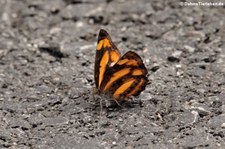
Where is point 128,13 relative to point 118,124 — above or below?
above

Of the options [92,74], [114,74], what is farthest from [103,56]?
[92,74]

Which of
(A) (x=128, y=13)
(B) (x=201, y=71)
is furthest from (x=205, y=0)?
(B) (x=201, y=71)

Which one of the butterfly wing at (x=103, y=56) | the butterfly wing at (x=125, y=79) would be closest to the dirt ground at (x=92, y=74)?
the butterfly wing at (x=125, y=79)

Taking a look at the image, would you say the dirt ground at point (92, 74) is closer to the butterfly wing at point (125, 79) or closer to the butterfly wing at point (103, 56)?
the butterfly wing at point (125, 79)

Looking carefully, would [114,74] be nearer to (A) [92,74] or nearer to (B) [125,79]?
(B) [125,79]

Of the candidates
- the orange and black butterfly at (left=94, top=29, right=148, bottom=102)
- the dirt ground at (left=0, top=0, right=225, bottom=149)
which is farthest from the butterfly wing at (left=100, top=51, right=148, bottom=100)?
the dirt ground at (left=0, top=0, right=225, bottom=149)

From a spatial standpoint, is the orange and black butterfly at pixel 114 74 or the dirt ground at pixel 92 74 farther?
the orange and black butterfly at pixel 114 74

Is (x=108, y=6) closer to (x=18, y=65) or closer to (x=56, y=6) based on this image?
(x=56, y=6)
